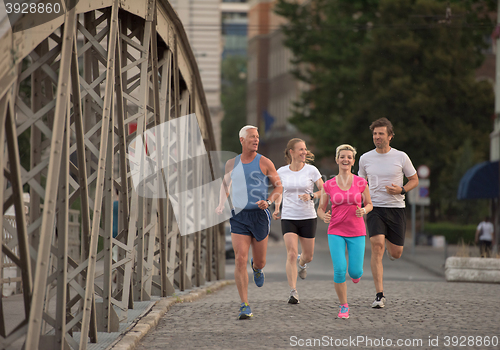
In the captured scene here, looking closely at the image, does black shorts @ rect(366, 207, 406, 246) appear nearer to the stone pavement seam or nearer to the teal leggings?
the teal leggings

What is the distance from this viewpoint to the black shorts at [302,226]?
32.4 feet

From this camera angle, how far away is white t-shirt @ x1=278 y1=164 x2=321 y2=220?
9836 millimetres

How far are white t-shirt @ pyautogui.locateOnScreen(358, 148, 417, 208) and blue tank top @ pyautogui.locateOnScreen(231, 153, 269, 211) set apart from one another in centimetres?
141

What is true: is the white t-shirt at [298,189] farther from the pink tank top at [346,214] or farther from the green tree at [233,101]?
the green tree at [233,101]

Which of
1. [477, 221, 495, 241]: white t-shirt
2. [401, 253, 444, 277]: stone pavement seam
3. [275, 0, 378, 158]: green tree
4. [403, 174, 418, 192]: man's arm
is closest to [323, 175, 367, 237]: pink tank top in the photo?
[403, 174, 418, 192]: man's arm

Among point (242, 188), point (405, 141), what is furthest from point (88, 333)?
point (405, 141)

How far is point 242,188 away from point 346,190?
3.50ft

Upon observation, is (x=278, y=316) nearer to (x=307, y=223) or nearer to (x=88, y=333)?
(x=307, y=223)

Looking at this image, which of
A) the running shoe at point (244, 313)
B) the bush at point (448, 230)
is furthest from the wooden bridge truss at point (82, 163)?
the bush at point (448, 230)

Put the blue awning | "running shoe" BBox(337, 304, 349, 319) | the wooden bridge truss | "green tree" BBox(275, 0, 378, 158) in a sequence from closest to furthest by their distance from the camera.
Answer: the wooden bridge truss
"running shoe" BBox(337, 304, 349, 319)
the blue awning
"green tree" BBox(275, 0, 378, 158)

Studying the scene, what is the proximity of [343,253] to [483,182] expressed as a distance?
21446 mm

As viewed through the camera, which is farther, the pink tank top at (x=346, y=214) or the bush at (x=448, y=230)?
the bush at (x=448, y=230)

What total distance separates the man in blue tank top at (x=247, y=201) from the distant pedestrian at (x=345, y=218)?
0.63 metres

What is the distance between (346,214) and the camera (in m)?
8.40
